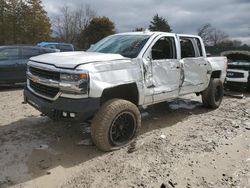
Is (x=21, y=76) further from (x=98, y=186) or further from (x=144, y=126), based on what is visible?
(x=98, y=186)

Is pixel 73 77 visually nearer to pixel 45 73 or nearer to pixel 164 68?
pixel 45 73

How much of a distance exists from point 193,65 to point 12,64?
6.56 m

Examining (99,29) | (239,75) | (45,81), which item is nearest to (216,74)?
(239,75)

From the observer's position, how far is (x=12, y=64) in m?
10.2

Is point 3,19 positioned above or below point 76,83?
above

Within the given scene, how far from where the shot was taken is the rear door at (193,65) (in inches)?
258

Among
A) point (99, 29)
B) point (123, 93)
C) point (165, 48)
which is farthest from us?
point (99, 29)

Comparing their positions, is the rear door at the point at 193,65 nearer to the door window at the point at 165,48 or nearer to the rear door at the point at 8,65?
the door window at the point at 165,48

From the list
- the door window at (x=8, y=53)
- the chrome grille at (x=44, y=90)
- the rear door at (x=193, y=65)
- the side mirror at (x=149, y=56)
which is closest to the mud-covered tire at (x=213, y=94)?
the rear door at (x=193, y=65)

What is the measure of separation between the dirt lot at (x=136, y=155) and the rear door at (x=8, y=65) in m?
3.53

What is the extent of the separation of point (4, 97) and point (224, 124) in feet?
21.0

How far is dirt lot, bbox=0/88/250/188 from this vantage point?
3906 millimetres

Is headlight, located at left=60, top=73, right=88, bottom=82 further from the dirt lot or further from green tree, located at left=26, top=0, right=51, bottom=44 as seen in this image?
green tree, located at left=26, top=0, right=51, bottom=44

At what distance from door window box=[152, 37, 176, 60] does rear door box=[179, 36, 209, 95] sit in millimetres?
340
